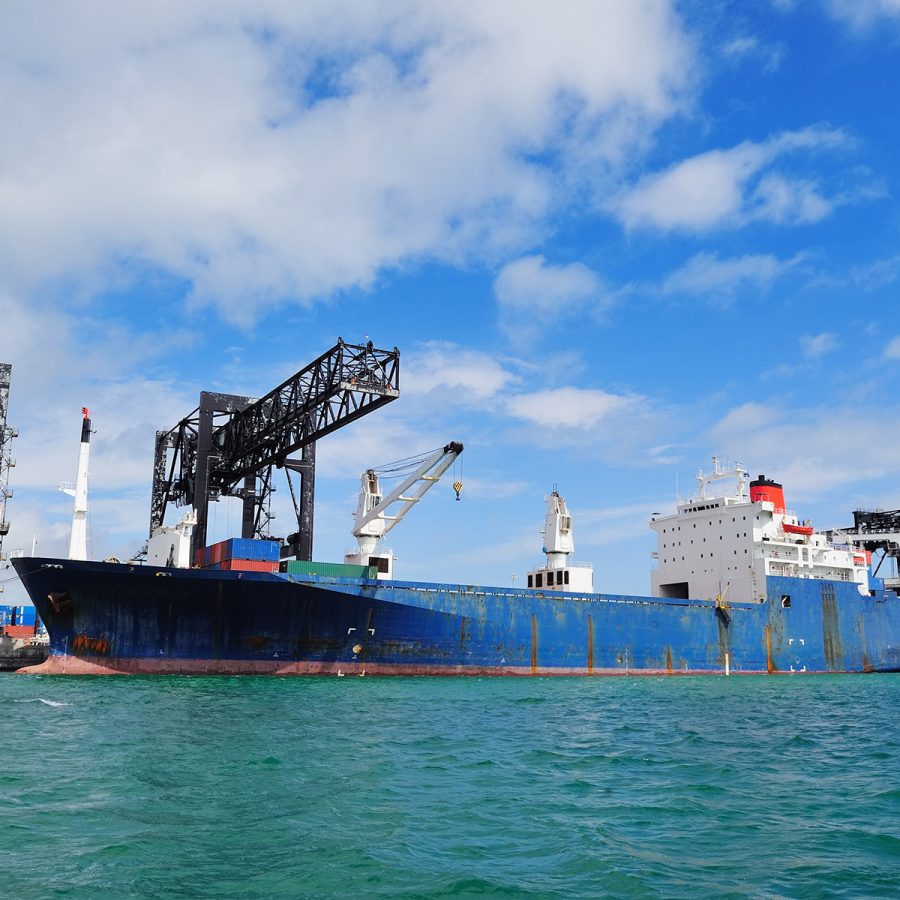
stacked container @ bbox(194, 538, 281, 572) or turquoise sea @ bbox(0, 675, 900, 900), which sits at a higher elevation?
stacked container @ bbox(194, 538, 281, 572)

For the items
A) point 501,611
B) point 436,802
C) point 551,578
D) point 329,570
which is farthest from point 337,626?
point 436,802

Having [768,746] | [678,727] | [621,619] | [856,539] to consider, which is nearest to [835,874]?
[768,746]

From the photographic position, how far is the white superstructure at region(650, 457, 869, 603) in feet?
140

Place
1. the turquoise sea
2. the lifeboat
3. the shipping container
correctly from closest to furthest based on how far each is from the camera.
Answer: the turquoise sea, the shipping container, the lifeboat

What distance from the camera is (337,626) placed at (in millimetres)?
30594

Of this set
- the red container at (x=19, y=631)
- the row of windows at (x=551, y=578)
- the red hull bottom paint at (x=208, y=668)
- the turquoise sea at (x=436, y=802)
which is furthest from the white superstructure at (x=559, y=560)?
the red container at (x=19, y=631)

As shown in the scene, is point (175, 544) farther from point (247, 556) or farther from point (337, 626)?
point (337, 626)

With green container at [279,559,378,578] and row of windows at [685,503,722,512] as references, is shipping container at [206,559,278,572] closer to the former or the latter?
green container at [279,559,378,578]

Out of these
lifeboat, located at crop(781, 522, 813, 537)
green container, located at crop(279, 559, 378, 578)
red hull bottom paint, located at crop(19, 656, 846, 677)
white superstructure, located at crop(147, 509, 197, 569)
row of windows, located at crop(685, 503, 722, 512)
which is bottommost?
red hull bottom paint, located at crop(19, 656, 846, 677)

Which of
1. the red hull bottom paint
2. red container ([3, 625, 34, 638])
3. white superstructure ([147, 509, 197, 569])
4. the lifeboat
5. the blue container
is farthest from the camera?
red container ([3, 625, 34, 638])

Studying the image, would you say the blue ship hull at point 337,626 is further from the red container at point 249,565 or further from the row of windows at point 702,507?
the row of windows at point 702,507

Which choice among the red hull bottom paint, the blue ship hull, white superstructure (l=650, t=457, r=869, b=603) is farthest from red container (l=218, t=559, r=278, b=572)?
white superstructure (l=650, t=457, r=869, b=603)

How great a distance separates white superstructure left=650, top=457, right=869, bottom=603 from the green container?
20.4 m

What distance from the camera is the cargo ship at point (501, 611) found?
1155 inches
